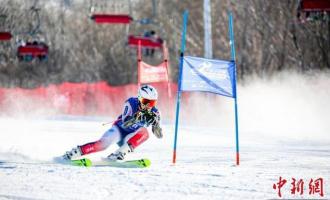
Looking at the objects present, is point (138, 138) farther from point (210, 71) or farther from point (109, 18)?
point (109, 18)

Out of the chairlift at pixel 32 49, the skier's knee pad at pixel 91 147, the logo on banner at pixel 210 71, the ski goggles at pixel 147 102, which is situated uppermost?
the chairlift at pixel 32 49

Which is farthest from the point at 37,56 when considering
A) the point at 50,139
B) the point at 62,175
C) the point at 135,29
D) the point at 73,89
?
the point at 135,29

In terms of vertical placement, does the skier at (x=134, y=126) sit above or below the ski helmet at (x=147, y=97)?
below

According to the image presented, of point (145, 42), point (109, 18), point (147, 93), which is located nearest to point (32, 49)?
point (145, 42)

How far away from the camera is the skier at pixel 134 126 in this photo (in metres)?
10.1

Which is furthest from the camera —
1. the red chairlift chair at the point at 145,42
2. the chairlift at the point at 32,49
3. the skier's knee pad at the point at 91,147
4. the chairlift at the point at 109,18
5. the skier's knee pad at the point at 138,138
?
the chairlift at the point at 32,49

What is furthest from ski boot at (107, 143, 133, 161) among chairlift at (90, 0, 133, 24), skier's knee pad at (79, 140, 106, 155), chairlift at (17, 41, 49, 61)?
chairlift at (17, 41, 49, 61)

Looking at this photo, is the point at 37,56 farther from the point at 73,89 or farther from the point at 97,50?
the point at 97,50

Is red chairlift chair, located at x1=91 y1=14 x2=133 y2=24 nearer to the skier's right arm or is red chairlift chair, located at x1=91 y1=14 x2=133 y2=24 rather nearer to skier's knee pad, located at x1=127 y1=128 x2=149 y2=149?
the skier's right arm

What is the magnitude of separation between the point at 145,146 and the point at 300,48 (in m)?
28.0

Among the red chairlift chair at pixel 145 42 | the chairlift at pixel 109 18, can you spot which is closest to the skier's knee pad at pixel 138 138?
the chairlift at pixel 109 18

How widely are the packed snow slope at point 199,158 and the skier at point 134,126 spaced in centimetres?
52

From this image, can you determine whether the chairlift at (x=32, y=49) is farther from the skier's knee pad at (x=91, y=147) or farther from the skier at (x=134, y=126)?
the skier's knee pad at (x=91, y=147)

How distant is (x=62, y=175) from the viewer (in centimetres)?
878
